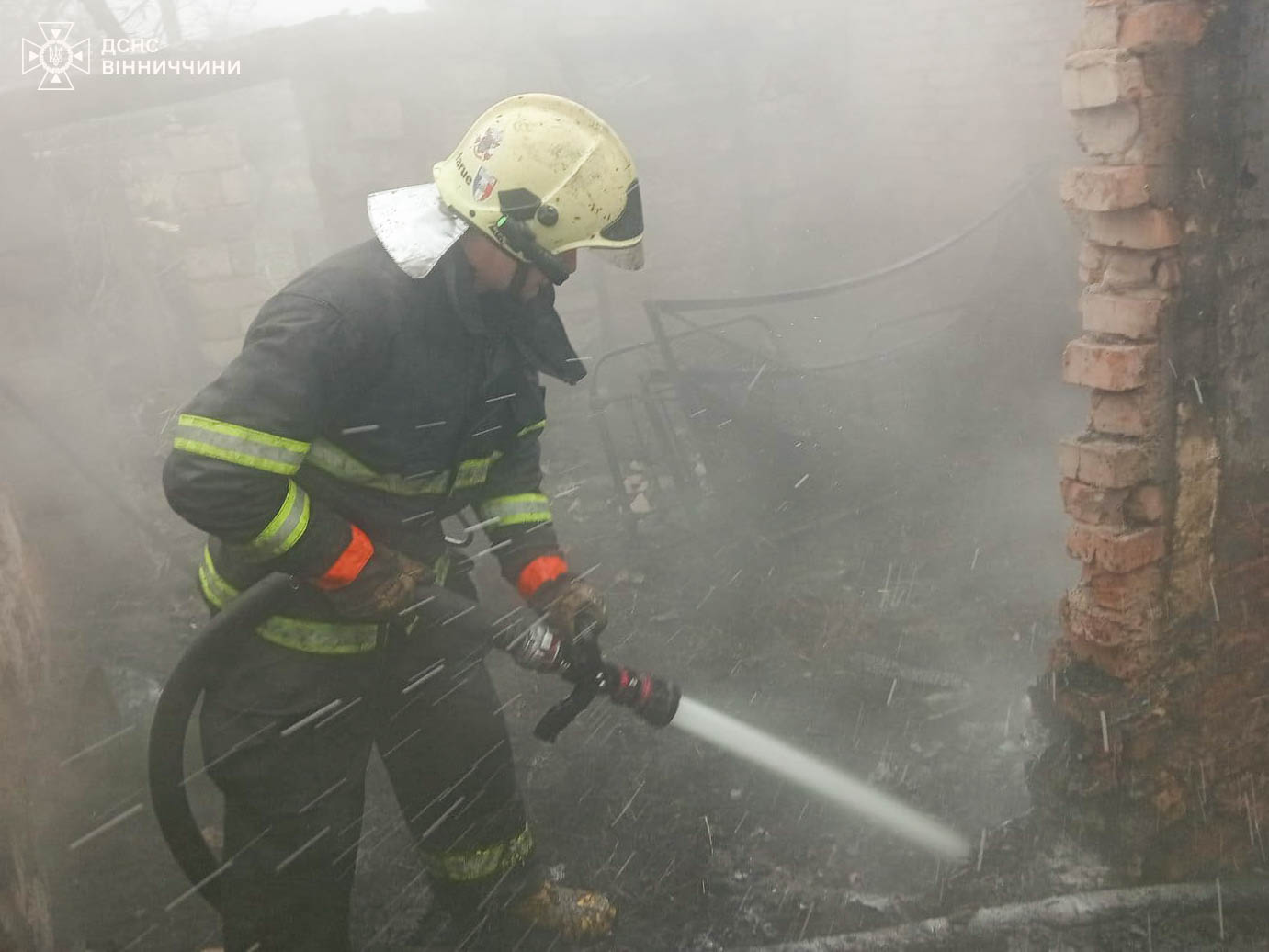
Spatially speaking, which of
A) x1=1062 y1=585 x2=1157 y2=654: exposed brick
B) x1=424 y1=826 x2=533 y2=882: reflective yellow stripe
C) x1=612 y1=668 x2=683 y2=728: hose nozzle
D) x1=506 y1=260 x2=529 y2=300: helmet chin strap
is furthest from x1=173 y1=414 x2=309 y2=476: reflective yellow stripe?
x1=1062 y1=585 x2=1157 y2=654: exposed brick

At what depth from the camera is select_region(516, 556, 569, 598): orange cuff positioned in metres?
3.04

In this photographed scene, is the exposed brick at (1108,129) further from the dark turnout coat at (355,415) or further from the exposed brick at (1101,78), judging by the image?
the dark turnout coat at (355,415)

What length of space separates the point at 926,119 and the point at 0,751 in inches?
283

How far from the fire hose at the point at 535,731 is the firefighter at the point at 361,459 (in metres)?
0.06

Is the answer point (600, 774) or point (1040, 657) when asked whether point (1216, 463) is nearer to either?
point (1040, 657)

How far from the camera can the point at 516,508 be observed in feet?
9.98

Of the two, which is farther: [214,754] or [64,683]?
[64,683]

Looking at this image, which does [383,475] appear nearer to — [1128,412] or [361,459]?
[361,459]

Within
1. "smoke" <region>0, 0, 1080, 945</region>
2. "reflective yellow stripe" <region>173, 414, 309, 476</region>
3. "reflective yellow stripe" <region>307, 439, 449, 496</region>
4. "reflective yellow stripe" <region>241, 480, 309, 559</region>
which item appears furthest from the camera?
"smoke" <region>0, 0, 1080, 945</region>

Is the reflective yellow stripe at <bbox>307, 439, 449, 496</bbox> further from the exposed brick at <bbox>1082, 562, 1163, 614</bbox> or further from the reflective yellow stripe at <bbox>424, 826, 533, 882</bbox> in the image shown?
the exposed brick at <bbox>1082, 562, 1163, 614</bbox>

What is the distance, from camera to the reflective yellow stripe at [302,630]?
2.49 metres

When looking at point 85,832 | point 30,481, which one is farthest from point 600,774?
point 30,481

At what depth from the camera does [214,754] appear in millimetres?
2408

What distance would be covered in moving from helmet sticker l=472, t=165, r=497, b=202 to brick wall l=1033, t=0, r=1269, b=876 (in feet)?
5.09
